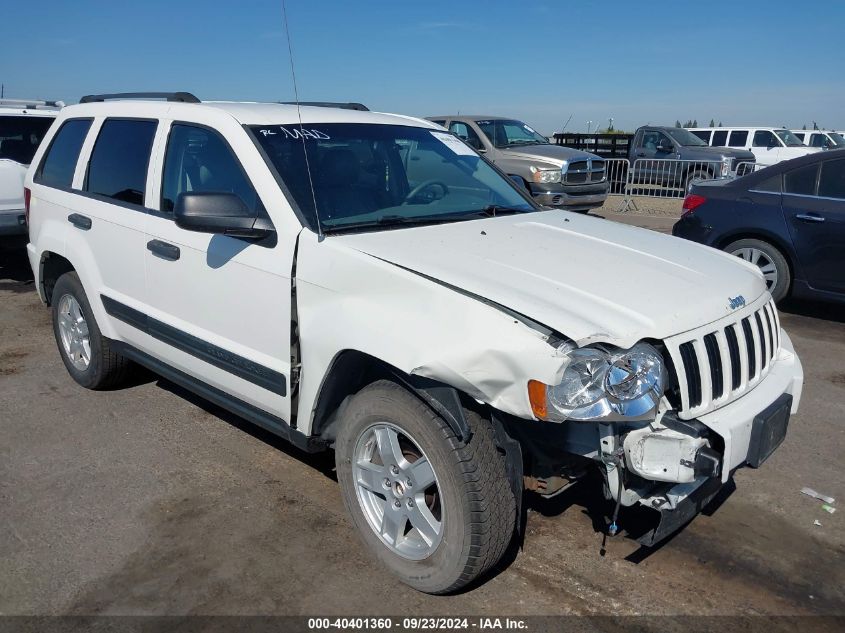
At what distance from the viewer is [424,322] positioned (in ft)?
9.02

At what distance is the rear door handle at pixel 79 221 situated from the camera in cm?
462

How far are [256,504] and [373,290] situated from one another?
1.45 meters

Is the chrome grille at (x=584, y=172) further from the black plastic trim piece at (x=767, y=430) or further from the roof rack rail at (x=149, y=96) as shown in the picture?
the black plastic trim piece at (x=767, y=430)

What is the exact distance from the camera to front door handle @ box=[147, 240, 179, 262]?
3.87 meters

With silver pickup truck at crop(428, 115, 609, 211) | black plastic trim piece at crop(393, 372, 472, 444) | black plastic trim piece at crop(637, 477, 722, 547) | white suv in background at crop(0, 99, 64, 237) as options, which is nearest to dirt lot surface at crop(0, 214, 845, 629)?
black plastic trim piece at crop(637, 477, 722, 547)

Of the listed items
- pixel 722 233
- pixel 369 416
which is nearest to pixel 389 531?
pixel 369 416

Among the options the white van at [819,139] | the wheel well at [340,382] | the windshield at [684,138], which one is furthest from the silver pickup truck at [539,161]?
the white van at [819,139]

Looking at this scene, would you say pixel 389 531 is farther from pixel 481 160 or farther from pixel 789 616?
pixel 481 160

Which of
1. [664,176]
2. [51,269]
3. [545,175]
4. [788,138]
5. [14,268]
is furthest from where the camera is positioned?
[788,138]

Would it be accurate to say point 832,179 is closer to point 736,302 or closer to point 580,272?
point 736,302

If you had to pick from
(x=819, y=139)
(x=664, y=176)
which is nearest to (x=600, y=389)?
(x=664, y=176)

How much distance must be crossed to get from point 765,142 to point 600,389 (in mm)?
20659

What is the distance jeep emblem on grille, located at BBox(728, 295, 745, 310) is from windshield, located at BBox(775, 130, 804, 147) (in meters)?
19.7

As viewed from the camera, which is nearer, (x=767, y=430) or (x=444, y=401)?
(x=444, y=401)
